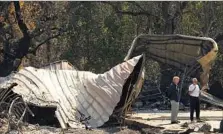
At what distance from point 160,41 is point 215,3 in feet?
37.4

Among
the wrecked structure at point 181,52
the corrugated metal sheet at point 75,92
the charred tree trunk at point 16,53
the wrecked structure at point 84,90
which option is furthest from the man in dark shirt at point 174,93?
the charred tree trunk at point 16,53

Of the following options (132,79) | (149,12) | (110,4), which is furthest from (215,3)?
(132,79)

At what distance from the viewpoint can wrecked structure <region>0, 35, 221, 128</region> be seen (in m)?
16.2

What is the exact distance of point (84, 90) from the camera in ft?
60.3

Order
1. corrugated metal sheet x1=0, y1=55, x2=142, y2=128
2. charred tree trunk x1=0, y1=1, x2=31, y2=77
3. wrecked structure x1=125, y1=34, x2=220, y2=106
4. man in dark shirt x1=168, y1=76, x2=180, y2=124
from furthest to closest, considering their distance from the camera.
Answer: charred tree trunk x1=0, y1=1, x2=31, y2=77 → wrecked structure x1=125, y1=34, x2=220, y2=106 → corrugated metal sheet x1=0, y1=55, x2=142, y2=128 → man in dark shirt x1=168, y1=76, x2=180, y2=124

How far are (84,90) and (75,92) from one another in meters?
0.34

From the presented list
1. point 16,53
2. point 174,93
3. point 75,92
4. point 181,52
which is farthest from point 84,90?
point 16,53

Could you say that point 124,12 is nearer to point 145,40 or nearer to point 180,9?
point 180,9

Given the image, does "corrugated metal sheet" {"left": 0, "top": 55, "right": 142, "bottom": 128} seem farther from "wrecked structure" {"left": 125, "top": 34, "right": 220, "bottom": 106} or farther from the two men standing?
"wrecked structure" {"left": 125, "top": 34, "right": 220, "bottom": 106}

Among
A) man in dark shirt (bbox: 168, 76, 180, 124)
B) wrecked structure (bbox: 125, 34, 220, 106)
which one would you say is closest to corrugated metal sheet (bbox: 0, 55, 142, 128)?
man in dark shirt (bbox: 168, 76, 180, 124)

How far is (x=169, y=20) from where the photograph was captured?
30812 millimetres

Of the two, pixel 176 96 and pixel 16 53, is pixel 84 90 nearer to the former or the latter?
pixel 176 96

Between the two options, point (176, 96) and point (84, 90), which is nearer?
point (176, 96)

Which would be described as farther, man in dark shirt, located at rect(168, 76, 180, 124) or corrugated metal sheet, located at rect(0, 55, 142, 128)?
corrugated metal sheet, located at rect(0, 55, 142, 128)
